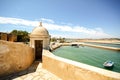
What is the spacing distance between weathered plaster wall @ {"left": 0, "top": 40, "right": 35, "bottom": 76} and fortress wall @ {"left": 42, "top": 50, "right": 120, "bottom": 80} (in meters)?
1.41

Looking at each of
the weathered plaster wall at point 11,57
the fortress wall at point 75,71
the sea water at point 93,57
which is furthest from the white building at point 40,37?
the sea water at point 93,57

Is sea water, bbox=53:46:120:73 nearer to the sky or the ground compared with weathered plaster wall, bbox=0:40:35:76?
nearer to the ground

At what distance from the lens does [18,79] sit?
13.6 feet

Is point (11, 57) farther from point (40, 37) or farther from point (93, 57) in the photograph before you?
point (93, 57)

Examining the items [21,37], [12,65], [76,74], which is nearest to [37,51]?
[12,65]

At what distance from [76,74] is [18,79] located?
2566 mm

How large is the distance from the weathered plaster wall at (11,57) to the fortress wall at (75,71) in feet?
4.61

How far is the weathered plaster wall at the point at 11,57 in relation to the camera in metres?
4.28

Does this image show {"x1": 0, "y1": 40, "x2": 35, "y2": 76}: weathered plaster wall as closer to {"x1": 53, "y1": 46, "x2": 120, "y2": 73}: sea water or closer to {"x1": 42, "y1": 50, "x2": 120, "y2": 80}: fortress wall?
{"x1": 42, "y1": 50, "x2": 120, "y2": 80}: fortress wall

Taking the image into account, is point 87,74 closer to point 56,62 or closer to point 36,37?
point 56,62

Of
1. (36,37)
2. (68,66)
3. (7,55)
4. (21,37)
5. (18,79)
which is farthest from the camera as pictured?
(21,37)

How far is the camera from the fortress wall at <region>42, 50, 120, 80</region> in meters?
2.72

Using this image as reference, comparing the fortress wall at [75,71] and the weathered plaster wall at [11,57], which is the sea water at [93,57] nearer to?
the fortress wall at [75,71]

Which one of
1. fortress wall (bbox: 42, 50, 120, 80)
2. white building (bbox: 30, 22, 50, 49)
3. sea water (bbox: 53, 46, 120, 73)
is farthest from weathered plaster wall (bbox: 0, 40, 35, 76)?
sea water (bbox: 53, 46, 120, 73)
